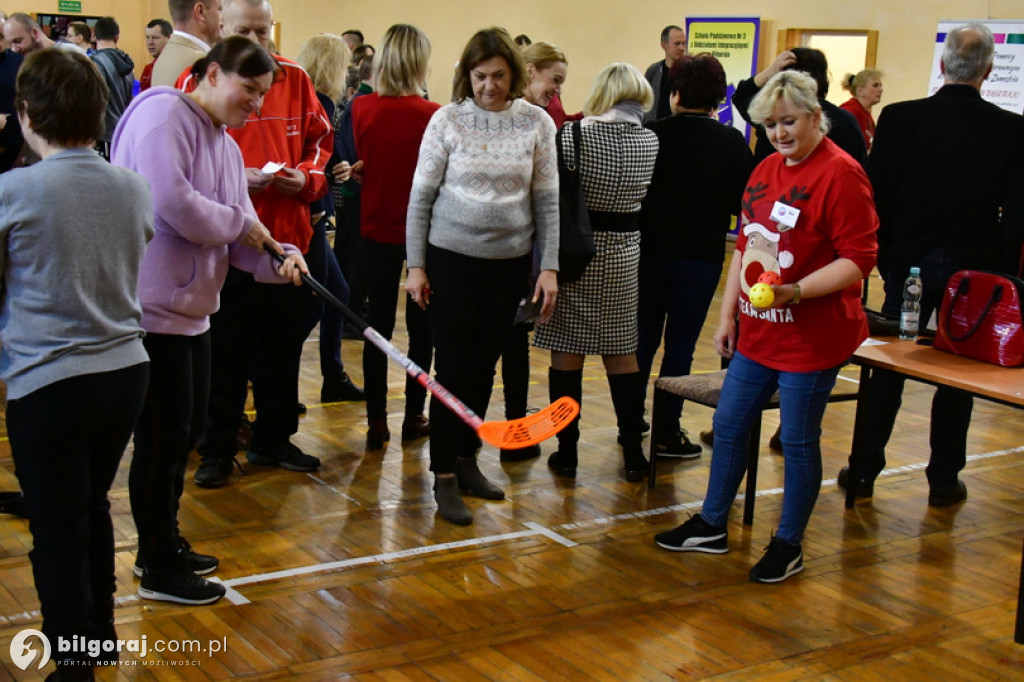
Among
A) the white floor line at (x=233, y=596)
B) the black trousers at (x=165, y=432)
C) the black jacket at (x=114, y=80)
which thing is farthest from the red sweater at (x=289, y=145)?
the black jacket at (x=114, y=80)

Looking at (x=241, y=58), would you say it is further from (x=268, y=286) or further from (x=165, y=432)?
(x=268, y=286)

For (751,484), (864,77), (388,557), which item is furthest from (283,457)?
(864,77)

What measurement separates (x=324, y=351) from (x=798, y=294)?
255 centimetres

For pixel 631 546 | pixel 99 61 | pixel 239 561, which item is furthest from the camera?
pixel 99 61

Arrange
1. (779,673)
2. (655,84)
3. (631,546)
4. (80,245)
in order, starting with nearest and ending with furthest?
(80,245) < (779,673) < (631,546) < (655,84)

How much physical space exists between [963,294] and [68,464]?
2.56 m

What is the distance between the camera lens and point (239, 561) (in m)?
3.10

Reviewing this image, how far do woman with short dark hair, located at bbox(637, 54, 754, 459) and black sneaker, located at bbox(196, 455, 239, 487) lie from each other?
56.7 inches

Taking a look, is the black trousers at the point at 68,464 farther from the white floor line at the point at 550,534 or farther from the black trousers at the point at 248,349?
the white floor line at the point at 550,534

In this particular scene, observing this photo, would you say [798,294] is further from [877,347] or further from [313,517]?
[313,517]

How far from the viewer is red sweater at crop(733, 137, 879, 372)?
291cm

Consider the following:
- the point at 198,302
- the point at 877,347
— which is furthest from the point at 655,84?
the point at 198,302

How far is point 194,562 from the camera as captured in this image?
9.81 feet

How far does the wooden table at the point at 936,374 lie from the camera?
2.95 metres
